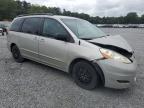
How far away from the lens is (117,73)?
4430mm

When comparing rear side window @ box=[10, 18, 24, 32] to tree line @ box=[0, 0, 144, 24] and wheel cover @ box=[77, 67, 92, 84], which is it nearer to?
wheel cover @ box=[77, 67, 92, 84]

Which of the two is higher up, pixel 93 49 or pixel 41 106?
pixel 93 49

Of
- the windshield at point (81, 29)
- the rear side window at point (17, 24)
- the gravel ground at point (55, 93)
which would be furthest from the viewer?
the rear side window at point (17, 24)

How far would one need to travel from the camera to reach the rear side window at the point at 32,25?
6268mm

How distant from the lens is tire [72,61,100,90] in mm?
4758

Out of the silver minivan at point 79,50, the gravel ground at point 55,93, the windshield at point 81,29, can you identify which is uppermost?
the windshield at point 81,29

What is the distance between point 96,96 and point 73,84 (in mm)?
880

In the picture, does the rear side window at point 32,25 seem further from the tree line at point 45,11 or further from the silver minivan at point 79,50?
the tree line at point 45,11

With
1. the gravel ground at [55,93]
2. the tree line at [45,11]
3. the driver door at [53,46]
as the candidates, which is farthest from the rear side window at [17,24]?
the tree line at [45,11]

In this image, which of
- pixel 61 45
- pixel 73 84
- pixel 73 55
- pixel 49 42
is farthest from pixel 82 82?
pixel 49 42

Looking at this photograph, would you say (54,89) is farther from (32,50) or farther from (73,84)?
(32,50)

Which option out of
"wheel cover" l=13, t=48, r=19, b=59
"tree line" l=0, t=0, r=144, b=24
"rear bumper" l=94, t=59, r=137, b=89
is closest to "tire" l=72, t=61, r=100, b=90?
"rear bumper" l=94, t=59, r=137, b=89

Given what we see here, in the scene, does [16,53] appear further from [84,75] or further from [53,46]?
[84,75]

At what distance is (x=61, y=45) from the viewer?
534cm
